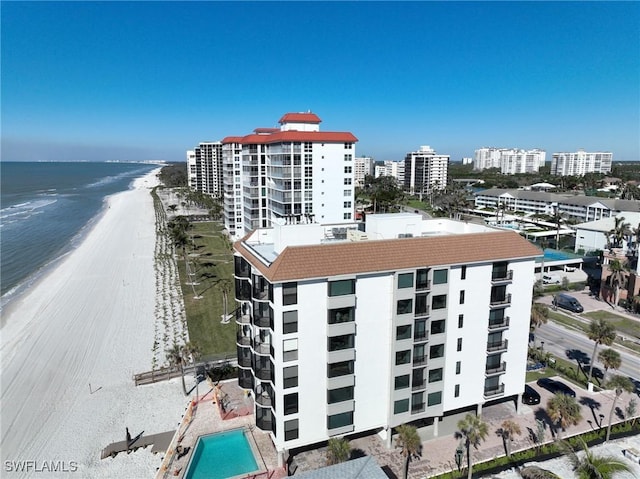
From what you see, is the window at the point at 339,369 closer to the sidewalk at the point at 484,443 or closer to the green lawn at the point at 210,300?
the sidewalk at the point at 484,443

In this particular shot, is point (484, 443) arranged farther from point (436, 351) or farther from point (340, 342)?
point (340, 342)

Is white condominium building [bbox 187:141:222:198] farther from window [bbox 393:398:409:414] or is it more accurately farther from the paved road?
window [bbox 393:398:409:414]

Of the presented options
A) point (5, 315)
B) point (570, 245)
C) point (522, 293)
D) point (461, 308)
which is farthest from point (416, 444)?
point (570, 245)

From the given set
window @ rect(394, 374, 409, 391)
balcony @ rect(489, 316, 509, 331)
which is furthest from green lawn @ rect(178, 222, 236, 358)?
balcony @ rect(489, 316, 509, 331)

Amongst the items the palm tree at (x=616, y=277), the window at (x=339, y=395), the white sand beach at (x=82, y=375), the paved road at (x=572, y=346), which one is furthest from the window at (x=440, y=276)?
the palm tree at (x=616, y=277)

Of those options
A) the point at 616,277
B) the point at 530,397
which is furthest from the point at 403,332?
the point at 616,277

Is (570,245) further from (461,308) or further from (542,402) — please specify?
(461,308)
